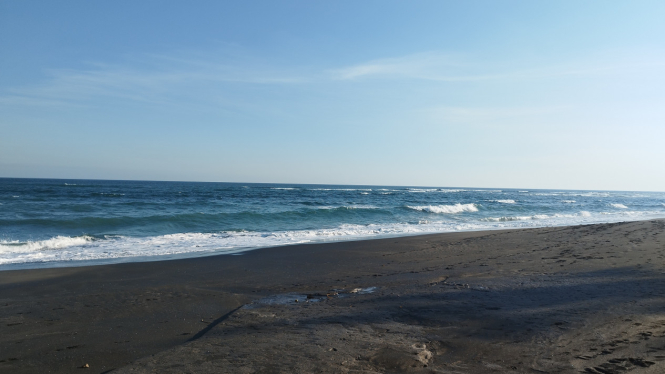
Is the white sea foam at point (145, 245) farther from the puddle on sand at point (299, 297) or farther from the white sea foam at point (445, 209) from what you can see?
the white sea foam at point (445, 209)

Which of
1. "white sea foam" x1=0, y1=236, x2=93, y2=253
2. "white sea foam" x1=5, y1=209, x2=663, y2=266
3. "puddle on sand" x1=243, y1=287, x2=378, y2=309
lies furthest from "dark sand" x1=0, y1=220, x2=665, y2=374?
"white sea foam" x1=0, y1=236, x2=93, y2=253

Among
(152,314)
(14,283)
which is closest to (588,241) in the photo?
(152,314)

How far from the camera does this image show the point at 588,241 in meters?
11.5

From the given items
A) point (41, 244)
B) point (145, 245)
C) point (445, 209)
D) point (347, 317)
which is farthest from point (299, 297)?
point (445, 209)

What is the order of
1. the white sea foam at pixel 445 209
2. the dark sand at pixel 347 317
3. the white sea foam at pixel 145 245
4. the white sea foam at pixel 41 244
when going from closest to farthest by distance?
1. the dark sand at pixel 347 317
2. the white sea foam at pixel 145 245
3. the white sea foam at pixel 41 244
4. the white sea foam at pixel 445 209

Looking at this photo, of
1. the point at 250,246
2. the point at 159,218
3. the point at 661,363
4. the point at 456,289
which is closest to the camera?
the point at 661,363

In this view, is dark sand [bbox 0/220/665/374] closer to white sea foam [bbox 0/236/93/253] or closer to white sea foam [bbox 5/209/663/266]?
white sea foam [bbox 5/209/663/266]

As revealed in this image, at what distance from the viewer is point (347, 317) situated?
4668mm

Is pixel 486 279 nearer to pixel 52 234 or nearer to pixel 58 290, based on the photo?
pixel 58 290

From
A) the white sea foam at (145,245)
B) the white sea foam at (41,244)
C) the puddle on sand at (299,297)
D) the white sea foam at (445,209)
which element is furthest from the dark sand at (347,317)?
the white sea foam at (445,209)

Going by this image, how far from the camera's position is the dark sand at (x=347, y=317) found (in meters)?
3.44

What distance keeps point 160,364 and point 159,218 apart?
1825 cm

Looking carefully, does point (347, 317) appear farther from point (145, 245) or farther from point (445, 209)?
point (445, 209)

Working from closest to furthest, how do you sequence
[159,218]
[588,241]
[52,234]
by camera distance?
[588,241]
[52,234]
[159,218]
